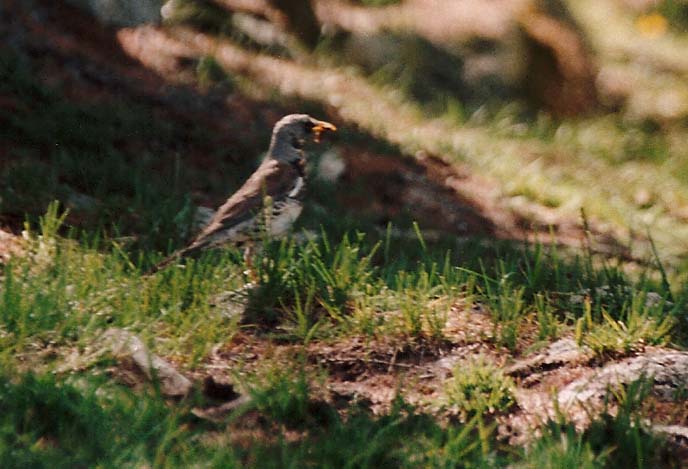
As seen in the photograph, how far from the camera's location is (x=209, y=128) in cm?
822

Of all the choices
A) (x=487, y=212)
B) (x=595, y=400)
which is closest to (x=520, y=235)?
(x=487, y=212)

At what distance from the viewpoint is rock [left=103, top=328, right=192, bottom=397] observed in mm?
3578

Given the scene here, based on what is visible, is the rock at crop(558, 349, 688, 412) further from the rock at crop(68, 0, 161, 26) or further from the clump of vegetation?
the rock at crop(68, 0, 161, 26)

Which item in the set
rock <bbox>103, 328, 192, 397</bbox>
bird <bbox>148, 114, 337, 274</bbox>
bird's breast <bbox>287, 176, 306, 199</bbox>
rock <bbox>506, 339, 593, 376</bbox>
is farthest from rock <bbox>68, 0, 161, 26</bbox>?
rock <bbox>506, 339, 593, 376</bbox>

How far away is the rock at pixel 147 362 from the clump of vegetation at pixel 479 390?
0.99m

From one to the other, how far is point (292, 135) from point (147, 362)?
2.17m

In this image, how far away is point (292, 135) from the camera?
18.1 feet

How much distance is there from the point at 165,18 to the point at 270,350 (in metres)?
7.25

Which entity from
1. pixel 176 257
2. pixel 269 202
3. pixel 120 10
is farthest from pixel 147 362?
pixel 120 10

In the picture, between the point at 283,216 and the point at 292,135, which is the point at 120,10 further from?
the point at 283,216

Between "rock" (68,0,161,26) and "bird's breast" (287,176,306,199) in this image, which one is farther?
"rock" (68,0,161,26)

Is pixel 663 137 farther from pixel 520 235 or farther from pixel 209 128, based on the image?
pixel 209 128

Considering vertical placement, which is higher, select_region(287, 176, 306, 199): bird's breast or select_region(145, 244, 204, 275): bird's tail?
select_region(287, 176, 306, 199): bird's breast

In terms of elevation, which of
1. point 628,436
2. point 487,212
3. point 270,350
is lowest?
point 487,212
